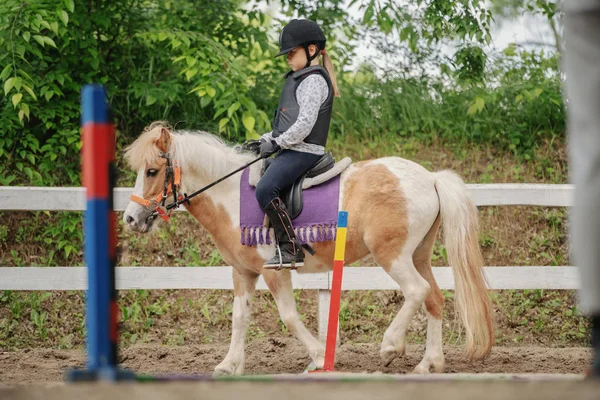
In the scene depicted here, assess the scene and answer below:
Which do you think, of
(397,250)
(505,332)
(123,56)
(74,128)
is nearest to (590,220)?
(397,250)

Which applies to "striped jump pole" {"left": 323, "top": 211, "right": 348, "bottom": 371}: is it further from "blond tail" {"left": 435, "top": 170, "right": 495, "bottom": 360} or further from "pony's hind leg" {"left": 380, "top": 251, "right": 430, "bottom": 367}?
"blond tail" {"left": 435, "top": 170, "right": 495, "bottom": 360}

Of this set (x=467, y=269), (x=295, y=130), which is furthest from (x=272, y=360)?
(x=295, y=130)

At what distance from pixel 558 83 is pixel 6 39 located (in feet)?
22.7

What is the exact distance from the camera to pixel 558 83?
10406mm

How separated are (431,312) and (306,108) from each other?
183 cm

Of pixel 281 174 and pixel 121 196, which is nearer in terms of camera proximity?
pixel 281 174

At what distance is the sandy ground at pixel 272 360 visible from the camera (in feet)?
19.8

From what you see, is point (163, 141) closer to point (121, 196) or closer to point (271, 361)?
point (121, 196)

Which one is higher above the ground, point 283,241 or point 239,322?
point 283,241

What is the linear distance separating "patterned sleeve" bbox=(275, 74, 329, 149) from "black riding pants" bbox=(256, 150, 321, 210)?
10 centimetres

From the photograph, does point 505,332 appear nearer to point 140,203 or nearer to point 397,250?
point 397,250

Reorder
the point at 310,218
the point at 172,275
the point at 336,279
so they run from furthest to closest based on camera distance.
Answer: the point at 172,275 → the point at 310,218 → the point at 336,279

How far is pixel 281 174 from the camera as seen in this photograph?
5.61 meters

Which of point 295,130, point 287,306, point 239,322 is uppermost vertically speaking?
point 295,130
